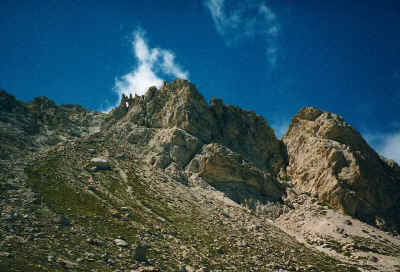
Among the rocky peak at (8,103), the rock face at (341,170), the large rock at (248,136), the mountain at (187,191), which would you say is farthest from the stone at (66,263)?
the rocky peak at (8,103)

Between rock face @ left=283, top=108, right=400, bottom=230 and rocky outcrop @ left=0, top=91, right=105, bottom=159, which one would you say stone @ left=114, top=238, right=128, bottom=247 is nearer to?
rocky outcrop @ left=0, top=91, right=105, bottom=159

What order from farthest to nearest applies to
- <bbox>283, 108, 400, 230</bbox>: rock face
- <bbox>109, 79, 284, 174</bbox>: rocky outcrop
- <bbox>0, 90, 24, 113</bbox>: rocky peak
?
<bbox>0, 90, 24, 113</bbox>: rocky peak → <bbox>109, 79, 284, 174</bbox>: rocky outcrop → <bbox>283, 108, 400, 230</bbox>: rock face

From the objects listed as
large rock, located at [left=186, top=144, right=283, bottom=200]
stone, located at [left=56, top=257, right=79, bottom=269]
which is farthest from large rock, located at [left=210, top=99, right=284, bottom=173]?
stone, located at [left=56, top=257, right=79, bottom=269]

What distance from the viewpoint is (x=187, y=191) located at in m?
57.7

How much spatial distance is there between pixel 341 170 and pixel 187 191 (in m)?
41.4

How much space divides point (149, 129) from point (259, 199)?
36458 mm

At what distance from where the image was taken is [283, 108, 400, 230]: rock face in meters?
71.1

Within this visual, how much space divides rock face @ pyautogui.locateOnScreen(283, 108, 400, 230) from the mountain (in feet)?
1.08

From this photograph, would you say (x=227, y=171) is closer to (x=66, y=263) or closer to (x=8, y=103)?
(x=66, y=263)

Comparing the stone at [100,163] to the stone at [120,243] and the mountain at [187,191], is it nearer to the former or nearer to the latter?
the mountain at [187,191]

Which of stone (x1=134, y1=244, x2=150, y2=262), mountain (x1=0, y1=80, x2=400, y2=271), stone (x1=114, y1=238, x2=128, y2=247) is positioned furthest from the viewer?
mountain (x1=0, y1=80, x2=400, y2=271)

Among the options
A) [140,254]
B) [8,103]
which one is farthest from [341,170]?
[8,103]

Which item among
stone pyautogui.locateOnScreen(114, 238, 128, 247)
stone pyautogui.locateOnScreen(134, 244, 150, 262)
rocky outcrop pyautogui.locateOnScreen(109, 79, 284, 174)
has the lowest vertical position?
stone pyautogui.locateOnScreen(134, 244, 150, 262)

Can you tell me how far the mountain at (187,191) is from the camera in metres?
26.2
